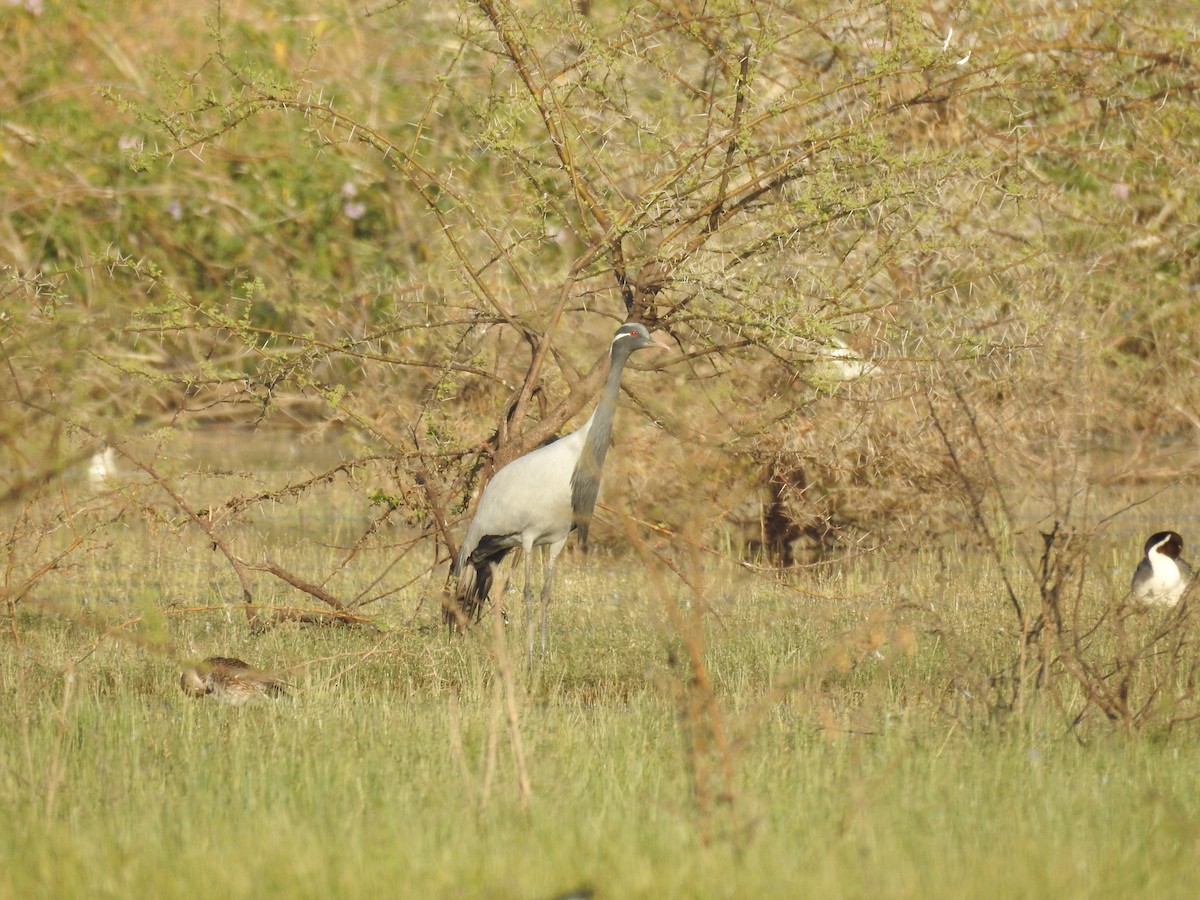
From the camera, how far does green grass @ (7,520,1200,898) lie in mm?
3762

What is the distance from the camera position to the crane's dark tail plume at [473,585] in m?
7.57

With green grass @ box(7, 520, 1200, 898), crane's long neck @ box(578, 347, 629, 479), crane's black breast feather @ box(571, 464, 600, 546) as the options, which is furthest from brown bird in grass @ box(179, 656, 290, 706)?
crane's long neck @ box(578, 347, 629, 479)

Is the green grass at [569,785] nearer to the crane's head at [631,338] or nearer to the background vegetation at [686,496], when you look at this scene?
the background vegetation at [686,496]

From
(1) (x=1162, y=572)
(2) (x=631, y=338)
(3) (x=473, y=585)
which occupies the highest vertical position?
(2) (x=631, y=338)

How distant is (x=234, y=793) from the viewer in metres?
4.52

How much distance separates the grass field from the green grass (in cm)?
1

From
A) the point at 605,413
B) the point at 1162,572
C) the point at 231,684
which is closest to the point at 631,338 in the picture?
the point at 605,413

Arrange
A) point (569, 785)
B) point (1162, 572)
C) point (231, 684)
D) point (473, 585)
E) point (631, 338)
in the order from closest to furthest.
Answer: point (569, 785)
point (231, 684)
point (631, 338)
point (473, 585)
point (1162, 572)

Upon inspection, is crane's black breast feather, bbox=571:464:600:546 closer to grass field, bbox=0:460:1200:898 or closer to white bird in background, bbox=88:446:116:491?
grass field, bbox=0:460:1200:898

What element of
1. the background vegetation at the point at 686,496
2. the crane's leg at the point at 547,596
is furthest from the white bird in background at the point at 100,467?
the crane's leg at the point at 547,596

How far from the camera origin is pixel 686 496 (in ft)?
24.0

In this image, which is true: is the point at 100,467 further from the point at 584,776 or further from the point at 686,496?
the point at 584,776

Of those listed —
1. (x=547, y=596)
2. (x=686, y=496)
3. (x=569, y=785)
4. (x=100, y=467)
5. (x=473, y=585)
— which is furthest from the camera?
(x=100, y=467)

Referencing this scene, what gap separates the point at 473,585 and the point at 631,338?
4.91 ft
